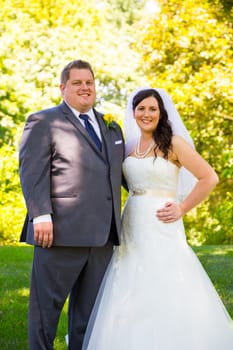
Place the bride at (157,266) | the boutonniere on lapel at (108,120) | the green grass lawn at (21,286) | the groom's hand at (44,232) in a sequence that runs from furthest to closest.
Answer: the green grass lawn at (21,286) → the boutonniere on lapel at (108,120) → the bride at (157,266) → the groom's hand at (44,232)

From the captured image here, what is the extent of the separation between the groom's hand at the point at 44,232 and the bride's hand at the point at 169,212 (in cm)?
69

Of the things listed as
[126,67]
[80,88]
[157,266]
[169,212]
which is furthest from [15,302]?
[126,67]

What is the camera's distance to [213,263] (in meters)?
7.70

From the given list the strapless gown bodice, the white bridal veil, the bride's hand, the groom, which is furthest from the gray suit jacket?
the white bridal veil

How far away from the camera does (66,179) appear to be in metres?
3.59

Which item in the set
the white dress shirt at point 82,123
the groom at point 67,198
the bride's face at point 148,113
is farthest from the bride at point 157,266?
the white dress shirt at point 82,123

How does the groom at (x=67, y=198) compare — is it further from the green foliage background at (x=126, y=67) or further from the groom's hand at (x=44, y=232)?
the green foliage background at (x=126, y=67)

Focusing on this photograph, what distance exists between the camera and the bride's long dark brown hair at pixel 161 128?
12.6ft

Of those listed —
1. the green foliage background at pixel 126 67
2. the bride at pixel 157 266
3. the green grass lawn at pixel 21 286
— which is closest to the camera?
the bride at pixel 157 266

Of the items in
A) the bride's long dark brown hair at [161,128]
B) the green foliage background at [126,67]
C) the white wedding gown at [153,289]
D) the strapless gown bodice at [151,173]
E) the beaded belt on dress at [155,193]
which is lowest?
the white wedding gown at [153,289]

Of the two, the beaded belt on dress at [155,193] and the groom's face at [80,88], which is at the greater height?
the groom's face at [80,88]

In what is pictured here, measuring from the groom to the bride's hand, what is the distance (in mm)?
269

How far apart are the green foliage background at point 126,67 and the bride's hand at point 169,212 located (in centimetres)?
844

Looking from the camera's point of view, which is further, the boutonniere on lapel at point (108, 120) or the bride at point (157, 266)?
the boutonniere on lapel at point (108, 120)
